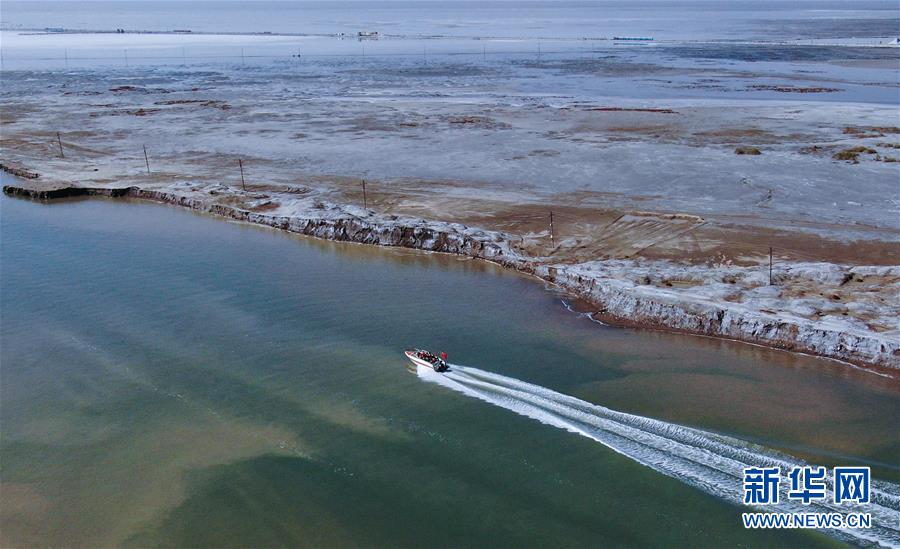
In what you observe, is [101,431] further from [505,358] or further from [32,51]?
[32,51]

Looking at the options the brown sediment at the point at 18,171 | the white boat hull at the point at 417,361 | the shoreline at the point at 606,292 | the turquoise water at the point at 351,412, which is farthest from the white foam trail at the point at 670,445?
the brown sediment at the point at 18,171

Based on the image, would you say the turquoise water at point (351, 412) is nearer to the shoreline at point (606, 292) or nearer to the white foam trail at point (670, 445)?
A: the white foam trail at point (670, 445)

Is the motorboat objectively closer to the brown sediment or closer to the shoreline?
the shoreline

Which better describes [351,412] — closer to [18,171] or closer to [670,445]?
[670,445]

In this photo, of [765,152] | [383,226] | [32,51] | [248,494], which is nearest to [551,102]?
[765,152]

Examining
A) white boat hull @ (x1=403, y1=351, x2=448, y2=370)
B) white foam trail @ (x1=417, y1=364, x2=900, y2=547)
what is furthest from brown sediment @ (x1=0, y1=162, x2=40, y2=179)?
white foam trail @ (x1=417, y1=364, x2=900, y2=547)
